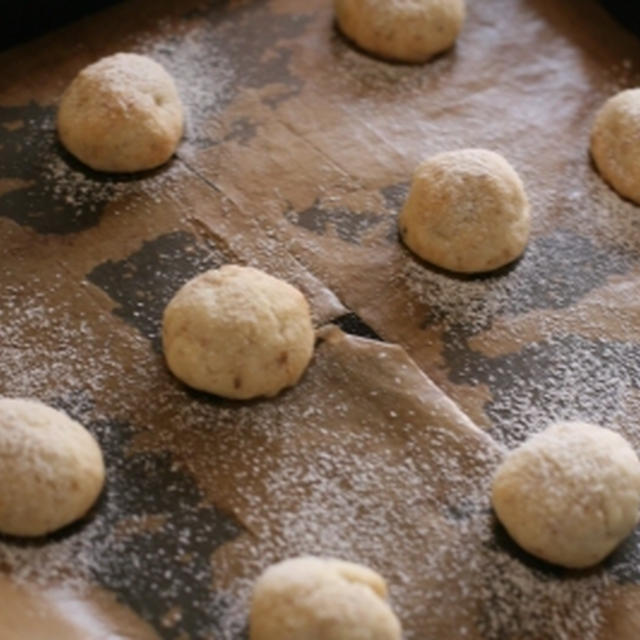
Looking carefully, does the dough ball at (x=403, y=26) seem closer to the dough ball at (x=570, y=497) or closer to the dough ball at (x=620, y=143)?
the dough ball at (x=620, y=143)

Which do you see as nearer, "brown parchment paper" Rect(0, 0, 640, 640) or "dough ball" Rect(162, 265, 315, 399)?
"brown parchment paper" Rect(0, 0, 640, 640)

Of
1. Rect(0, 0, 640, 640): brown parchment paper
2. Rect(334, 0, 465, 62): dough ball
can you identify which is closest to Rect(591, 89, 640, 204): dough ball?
Rect(0, 0, 640, 640): brown parchment paper

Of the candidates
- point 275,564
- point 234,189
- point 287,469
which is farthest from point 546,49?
point 275,564

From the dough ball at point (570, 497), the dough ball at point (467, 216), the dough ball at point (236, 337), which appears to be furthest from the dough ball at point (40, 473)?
the dough ball at point (467, 216)

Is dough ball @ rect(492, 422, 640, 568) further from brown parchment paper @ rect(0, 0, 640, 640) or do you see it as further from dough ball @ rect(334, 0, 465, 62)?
dough ball @ rect(334, 0, 465, 62)

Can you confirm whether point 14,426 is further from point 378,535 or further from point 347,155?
point 347,155

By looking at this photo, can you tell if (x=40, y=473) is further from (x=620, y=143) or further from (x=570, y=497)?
(x=620, y=143)

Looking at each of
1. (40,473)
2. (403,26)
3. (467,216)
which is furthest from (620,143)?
(40,473)
